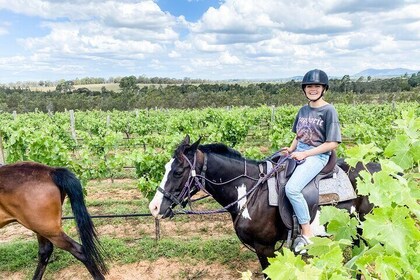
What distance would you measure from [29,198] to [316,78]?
3.69m

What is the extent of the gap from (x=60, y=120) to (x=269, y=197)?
19.4 meters

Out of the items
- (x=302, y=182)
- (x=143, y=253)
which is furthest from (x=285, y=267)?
(x=143, y=253)

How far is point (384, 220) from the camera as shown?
120 centimetres

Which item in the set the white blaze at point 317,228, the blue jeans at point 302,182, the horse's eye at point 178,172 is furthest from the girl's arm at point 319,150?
the horse's eye at point 178,172

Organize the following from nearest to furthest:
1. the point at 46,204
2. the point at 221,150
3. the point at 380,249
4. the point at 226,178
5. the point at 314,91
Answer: the point at 380,249 → the point at 314,91 → the point at 226,178 → the point at 221,150 → the point at 46,204

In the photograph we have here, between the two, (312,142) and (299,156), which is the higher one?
(312,142)

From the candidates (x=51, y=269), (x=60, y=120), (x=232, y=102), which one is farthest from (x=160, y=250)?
(x=232, y=102)

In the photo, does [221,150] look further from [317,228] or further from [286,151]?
[317,228]

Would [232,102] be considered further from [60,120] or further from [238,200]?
[238,200]

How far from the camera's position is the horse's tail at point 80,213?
459cm

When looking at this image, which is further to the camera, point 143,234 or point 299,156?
point 143,234

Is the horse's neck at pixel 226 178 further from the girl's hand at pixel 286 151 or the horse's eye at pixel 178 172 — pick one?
the girl's hand at pixel 286 151

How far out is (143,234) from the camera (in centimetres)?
671

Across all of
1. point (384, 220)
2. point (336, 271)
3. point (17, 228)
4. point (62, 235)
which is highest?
point (384, 220)
